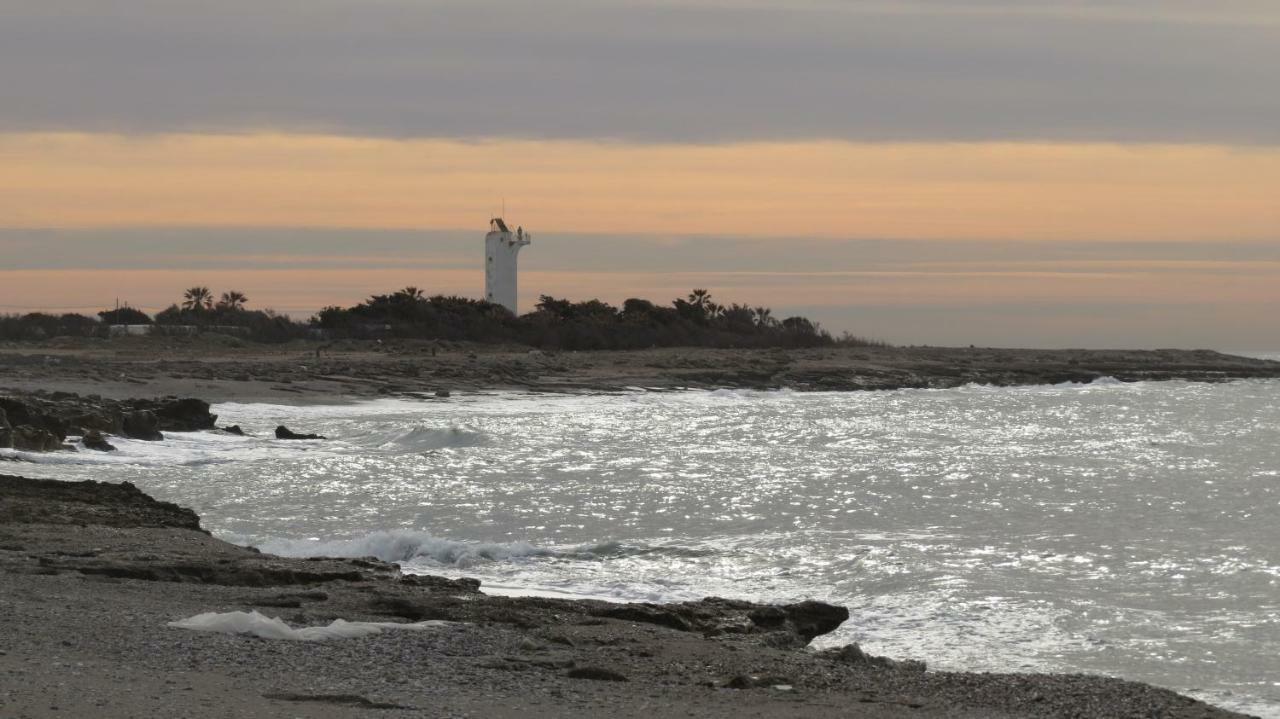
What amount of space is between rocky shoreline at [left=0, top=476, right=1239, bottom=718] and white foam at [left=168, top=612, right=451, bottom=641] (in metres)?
0.13

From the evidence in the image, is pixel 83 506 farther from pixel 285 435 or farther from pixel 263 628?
pixel 285 435

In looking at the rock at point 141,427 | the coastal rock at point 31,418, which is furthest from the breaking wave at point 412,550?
the rock at point 141,427

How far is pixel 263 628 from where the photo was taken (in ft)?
28.3

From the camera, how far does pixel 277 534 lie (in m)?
16.3

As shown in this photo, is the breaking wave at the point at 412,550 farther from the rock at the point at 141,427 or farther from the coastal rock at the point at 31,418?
the rock at the point at 141,427

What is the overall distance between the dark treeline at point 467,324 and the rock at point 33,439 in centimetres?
3753

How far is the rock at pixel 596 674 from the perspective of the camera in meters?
7.99

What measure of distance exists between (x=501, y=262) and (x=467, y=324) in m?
11.2

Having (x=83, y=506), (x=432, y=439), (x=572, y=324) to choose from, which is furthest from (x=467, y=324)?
(x=83, y=506)

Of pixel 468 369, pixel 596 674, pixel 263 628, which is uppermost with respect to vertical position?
pixel 468 369

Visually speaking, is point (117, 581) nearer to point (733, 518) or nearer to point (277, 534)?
point (277, 534)

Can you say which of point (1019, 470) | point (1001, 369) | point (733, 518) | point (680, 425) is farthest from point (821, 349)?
point (733, 518)

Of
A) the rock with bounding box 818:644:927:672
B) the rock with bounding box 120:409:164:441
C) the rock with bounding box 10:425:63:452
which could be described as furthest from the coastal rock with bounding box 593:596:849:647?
the rock with bounding box 120:409:164:441

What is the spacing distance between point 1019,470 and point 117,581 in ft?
69.0
